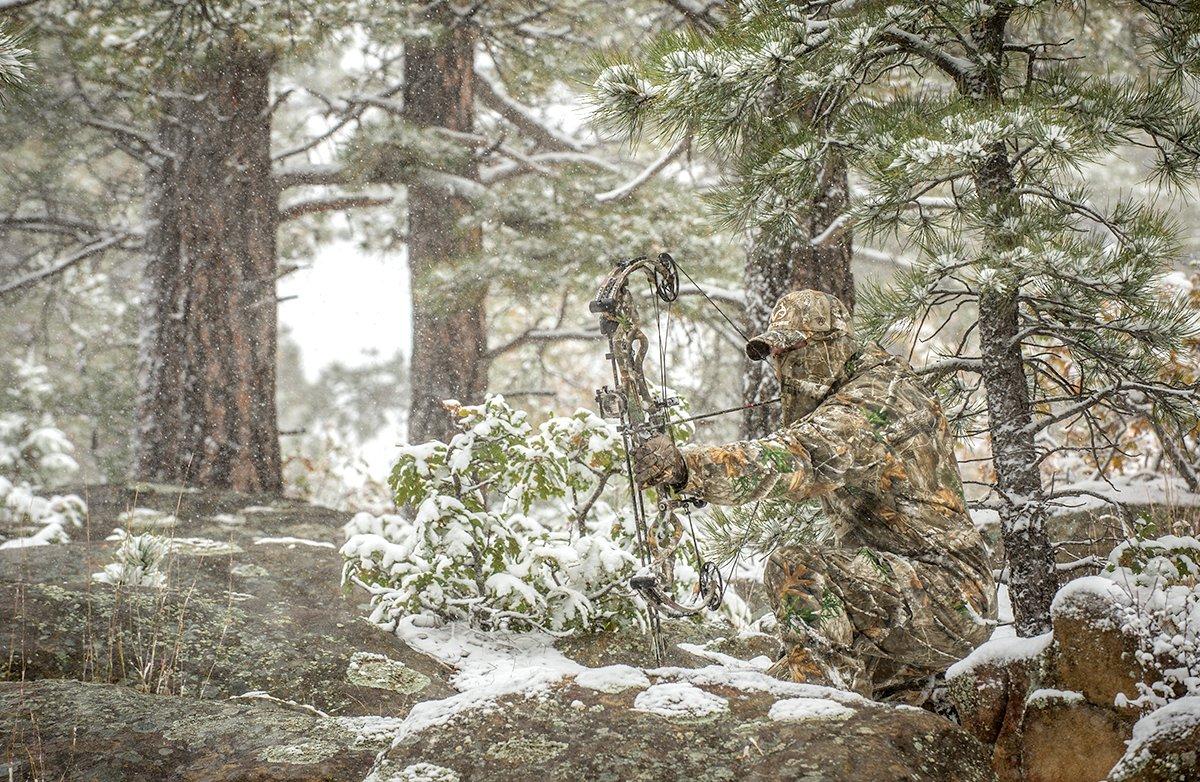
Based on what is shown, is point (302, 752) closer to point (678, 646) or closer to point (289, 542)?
point (678, 646)

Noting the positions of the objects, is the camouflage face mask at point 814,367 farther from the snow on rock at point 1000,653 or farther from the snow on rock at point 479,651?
the snow on rock at point 479,651

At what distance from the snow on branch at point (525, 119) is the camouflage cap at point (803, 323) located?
7.31 metres

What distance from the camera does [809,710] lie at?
282 centimetres

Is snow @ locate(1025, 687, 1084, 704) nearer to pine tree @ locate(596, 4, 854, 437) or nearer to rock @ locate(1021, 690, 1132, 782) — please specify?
rock @ locate(1021, 690, 1132, 782)

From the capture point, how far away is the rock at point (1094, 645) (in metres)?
2.94

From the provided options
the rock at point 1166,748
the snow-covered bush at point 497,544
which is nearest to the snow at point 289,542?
the snow-covered bush at point 497,544

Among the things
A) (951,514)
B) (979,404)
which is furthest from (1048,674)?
(979,404)

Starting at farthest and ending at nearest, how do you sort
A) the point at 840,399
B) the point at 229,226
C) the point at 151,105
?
1. the point at 229,226
2. the point at 151,105
3. the point at 840,399

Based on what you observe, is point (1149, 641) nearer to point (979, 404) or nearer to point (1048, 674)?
point (1048, 674)

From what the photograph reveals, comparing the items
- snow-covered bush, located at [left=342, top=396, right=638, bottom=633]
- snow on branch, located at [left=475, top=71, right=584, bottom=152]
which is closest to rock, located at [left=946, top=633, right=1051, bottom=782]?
snow-covered bush, located at [left=342, top=396, right=638, bottom=633]

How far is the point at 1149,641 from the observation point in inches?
114

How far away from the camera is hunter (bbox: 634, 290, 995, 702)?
3.41 meters

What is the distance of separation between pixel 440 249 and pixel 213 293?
90.3 inches

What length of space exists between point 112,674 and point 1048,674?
3820 mm
